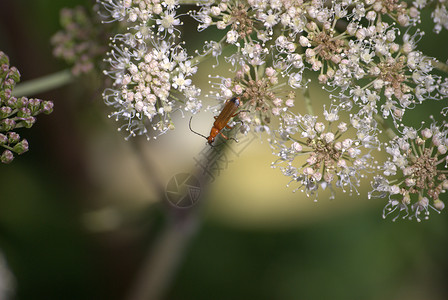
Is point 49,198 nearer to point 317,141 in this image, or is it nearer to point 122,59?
point 122,59

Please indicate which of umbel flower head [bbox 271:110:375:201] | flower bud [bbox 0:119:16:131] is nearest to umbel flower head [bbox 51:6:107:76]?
flower bud [bbox 0:119:16:131]

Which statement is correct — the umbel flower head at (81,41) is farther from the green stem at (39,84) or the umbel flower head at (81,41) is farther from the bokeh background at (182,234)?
the bokeh background at (182,234)

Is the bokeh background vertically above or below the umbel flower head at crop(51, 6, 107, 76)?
below

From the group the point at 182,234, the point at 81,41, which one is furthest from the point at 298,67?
the point at 182,234

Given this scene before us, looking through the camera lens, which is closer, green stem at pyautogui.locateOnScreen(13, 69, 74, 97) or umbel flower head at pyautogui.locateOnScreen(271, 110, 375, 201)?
umbel flower head at pyautogui.locateOnScreen(271, 110, 375, 201)

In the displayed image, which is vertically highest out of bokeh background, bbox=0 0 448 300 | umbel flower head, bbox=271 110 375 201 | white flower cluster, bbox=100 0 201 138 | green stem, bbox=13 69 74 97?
white flower cluster, bbox=100 0 201 138

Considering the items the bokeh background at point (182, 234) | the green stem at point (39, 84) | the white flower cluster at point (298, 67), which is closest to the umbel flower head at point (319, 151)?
the white flower cluster at point (298, 67)

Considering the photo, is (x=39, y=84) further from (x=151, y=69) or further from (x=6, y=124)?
(x=151, y=69)

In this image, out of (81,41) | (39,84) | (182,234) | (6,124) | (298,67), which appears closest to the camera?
(6,124)

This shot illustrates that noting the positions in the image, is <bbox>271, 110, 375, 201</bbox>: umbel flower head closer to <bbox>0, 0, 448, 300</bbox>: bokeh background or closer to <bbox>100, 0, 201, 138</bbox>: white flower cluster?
<bbox>100, 0, 201, 138</bbox>: white flower cluster
